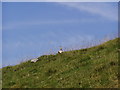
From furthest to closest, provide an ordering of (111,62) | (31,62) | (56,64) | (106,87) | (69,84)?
(31,62) < (56,64) < (111,62) < (69,84) < (106,87)

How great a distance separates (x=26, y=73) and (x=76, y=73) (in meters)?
7.56

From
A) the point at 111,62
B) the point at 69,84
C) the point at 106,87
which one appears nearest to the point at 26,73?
the point at 69,84

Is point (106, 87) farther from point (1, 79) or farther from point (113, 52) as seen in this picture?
point (1, 79)

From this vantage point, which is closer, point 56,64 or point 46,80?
point 46,80

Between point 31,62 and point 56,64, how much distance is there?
6223mm

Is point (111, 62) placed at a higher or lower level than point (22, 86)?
higher

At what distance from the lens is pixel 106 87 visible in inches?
774

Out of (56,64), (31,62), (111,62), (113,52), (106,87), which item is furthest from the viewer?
(31,62)

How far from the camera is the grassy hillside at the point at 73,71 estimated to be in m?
21.6

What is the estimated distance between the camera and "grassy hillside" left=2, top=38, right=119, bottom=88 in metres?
21.6

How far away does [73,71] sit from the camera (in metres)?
25.1

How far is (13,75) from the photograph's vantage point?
30.4 m

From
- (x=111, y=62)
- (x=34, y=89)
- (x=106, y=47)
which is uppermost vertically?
(x=106, y=47)

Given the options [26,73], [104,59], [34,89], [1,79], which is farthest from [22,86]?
[104,59]
